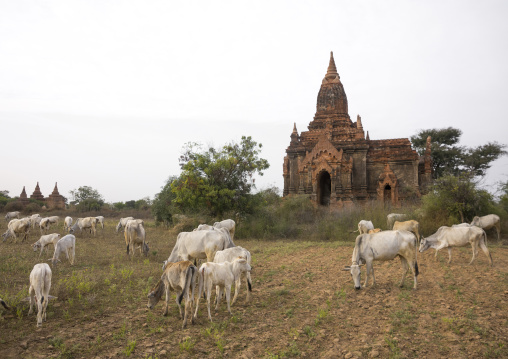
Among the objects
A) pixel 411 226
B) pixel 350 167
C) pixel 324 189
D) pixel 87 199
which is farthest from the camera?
pixel 87 199

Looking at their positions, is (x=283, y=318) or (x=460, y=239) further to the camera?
(x=460, y=239)

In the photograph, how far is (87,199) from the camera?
40.5m

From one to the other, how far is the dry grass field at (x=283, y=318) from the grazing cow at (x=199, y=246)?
37.1 inches

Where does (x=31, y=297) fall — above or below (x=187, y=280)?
below

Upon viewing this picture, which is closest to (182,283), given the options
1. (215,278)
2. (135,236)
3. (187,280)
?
(187,280)

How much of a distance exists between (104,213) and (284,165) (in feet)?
68.1

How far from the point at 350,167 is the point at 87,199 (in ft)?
96.3

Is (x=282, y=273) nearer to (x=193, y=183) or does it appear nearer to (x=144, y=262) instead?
(x=144, y=262)

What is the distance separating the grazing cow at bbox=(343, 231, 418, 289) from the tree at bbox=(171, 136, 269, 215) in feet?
33.3

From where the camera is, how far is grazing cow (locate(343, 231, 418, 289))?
8180mm

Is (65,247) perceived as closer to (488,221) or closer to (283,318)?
(283,318)

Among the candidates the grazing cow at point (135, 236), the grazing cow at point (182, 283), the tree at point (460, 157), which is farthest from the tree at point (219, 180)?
the tree at point (460, 157)

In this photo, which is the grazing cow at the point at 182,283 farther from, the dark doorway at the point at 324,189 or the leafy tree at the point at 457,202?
the dark doorway at the point at 324,189

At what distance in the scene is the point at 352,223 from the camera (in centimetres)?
1803
